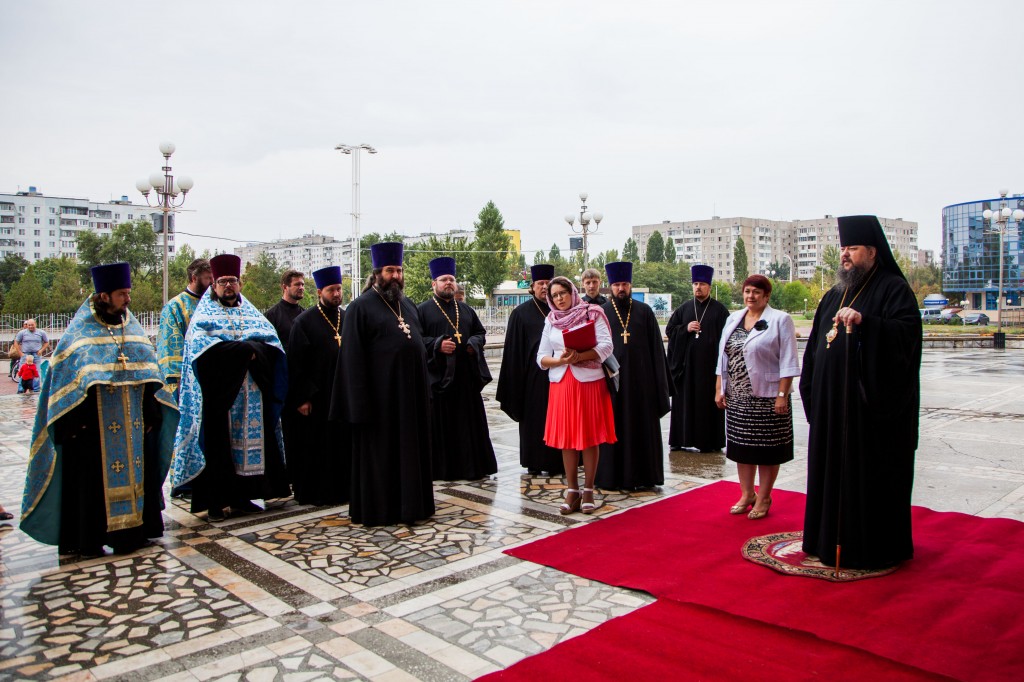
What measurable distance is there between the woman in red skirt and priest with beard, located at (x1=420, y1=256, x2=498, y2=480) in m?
1.47

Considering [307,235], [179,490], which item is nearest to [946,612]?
[179,490]

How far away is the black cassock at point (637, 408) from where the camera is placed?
22.6ft

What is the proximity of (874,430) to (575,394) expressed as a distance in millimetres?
2202

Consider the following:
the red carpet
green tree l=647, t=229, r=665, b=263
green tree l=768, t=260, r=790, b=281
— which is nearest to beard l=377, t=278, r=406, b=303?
the red carpet

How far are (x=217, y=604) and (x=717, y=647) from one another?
2716 millimetres

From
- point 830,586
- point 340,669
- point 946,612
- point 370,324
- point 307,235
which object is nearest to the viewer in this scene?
point 340,669

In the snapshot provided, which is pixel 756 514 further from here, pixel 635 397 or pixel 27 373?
pixel 27 373

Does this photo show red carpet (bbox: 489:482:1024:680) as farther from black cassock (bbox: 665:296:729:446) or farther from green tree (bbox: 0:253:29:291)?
green tree (bbox: 0:253:29:291)

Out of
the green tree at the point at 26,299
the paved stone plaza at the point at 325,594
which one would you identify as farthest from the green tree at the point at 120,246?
the paved stone plaza at the point at 325,594

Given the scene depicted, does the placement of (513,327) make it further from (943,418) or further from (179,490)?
(943,418)

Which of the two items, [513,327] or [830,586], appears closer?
[830,586]

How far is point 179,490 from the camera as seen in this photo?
278 inches

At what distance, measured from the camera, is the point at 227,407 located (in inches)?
241

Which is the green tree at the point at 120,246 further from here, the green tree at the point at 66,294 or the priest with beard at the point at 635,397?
the priest with beard at the point at 635,397
